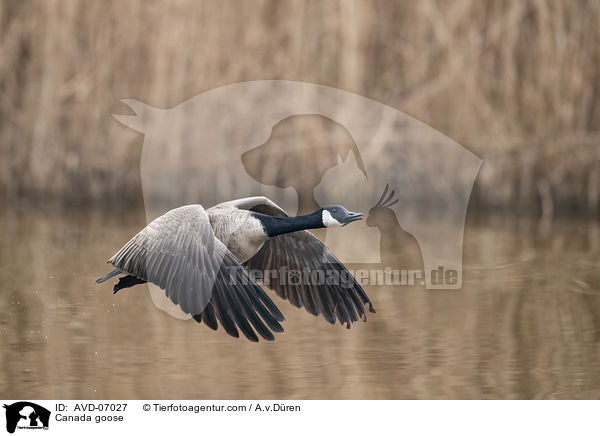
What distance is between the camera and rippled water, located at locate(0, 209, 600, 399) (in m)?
3.57

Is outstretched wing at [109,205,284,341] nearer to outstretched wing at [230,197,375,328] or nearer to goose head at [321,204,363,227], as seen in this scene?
goose head at [321,204,363,227]

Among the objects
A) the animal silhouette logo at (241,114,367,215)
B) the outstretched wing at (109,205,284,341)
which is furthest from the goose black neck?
the animal silhouette logo at (241,114,367,215)

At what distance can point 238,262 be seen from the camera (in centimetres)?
387

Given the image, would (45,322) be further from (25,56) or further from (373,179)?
(25,56)

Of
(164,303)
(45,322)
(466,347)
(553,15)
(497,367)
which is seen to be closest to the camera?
(497,367)

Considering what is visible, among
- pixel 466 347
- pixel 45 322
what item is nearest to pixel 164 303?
pixel 45 322

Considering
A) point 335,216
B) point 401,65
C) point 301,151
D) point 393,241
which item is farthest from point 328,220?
point 401,65

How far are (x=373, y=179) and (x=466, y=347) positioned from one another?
4133mm

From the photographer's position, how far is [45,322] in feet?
14.7

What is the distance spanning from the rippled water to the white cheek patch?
0.55 metres

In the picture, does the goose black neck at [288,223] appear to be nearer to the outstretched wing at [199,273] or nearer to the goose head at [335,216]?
the goose head at [335,216]
